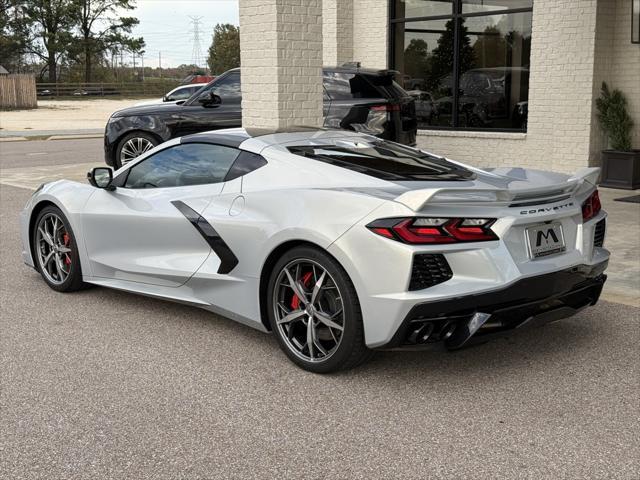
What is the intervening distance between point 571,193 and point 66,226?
375cm

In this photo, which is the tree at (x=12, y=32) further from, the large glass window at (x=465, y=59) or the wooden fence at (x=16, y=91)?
the large glass window at (x=465, y=59)

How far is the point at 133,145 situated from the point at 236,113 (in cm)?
175

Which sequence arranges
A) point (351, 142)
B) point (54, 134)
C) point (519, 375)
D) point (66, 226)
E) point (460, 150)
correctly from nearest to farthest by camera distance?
point (519, 375)
point (351, 142)
point (66, 226)
point (460, 150)
point (54, 134)

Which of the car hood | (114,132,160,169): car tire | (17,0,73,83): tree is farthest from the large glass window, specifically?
(17,0,73,83): tree

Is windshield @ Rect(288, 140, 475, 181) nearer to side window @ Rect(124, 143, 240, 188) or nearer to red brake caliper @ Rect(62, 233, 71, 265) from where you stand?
side window @ Rect(124, 143, 240, 188)

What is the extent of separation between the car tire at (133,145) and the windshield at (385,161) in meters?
7.28

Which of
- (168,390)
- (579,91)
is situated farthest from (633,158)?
(168,390)

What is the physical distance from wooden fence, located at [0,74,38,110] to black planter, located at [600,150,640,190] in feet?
122

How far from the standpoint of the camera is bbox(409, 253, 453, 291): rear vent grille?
3988mm

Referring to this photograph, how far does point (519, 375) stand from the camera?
14.8 ft

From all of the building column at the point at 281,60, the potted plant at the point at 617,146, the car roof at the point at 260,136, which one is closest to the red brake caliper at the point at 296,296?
the car roof at the point at 260,136

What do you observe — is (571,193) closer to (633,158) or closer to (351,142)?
(351,142)

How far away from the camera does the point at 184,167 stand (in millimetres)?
5504

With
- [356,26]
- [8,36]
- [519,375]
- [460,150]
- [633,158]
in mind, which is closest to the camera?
[519,375]
